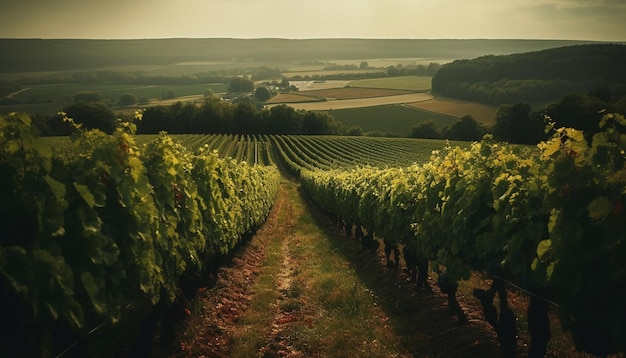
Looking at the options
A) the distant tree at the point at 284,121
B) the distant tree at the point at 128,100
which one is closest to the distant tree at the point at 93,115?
the distant tree at the point at 284,121

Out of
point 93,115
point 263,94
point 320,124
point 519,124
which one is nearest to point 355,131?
point 320,124

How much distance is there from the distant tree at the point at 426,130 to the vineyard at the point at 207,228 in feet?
318

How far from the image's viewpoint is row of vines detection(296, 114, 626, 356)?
5.09 meters

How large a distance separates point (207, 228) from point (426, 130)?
328 ft

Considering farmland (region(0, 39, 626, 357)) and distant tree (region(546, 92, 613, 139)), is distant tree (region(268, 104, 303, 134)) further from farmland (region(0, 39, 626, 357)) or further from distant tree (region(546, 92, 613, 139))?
farmland (region(0, 39, 626, 357))

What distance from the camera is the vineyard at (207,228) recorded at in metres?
4.50

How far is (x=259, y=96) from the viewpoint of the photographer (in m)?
182

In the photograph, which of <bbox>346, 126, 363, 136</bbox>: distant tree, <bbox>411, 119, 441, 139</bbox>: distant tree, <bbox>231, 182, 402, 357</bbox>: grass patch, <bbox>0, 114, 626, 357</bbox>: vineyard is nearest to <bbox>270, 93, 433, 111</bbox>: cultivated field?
<bbox>346, 126, 363, 136</bbox>: distant tree


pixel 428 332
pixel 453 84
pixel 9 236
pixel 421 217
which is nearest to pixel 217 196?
pixel 421 217

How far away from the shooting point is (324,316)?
387 inches

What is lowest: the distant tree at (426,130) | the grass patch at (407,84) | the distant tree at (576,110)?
the distant tree at (426,130)

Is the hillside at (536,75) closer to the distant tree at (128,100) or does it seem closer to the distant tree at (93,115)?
the distant tree at (93,115)

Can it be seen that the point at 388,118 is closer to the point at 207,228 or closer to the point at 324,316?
the point at 207,228

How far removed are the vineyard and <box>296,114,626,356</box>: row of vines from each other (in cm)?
2
